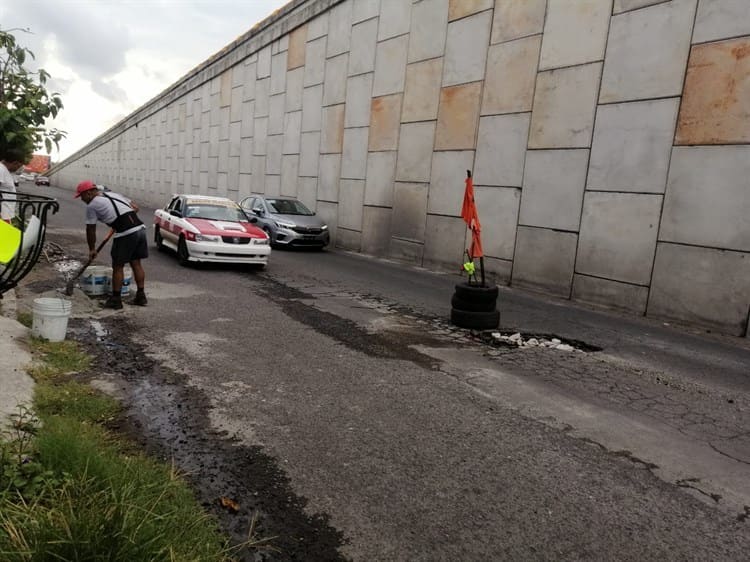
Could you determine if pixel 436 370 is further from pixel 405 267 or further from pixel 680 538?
pixel 405 267

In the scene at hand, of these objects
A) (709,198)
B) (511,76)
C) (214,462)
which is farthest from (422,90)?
(214,462)

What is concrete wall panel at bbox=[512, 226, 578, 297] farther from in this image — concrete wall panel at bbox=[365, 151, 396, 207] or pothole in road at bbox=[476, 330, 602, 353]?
concrete wall panel at bbox=[365, 151, 396, 207]

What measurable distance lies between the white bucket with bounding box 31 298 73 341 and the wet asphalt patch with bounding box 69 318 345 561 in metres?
0.57

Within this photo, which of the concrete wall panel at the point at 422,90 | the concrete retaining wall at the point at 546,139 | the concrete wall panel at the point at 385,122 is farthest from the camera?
the concrete wall panel at the point at 385,122

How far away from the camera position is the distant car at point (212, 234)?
11.5m

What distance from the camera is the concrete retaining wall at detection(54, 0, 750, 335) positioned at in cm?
902

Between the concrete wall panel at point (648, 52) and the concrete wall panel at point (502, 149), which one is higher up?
the concrete wall panel at point (648, 52)

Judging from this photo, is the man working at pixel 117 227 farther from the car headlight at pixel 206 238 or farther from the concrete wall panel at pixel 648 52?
the concrete wall panel at pixel 648 52

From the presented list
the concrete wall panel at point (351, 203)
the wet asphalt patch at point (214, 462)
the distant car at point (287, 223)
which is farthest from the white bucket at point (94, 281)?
the concrete wall panel at point (351, 203)

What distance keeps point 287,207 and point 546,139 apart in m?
9.21

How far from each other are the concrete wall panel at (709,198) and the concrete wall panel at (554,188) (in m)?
1.83

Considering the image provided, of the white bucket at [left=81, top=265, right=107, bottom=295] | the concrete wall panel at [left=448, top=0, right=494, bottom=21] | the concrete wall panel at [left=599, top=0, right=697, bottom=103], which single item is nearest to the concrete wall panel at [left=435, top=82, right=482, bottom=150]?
the concrete wall panel at [left=448, top=0, right=494, bottom=21]

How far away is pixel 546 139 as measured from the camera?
1170 cm

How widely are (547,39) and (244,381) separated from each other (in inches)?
401
